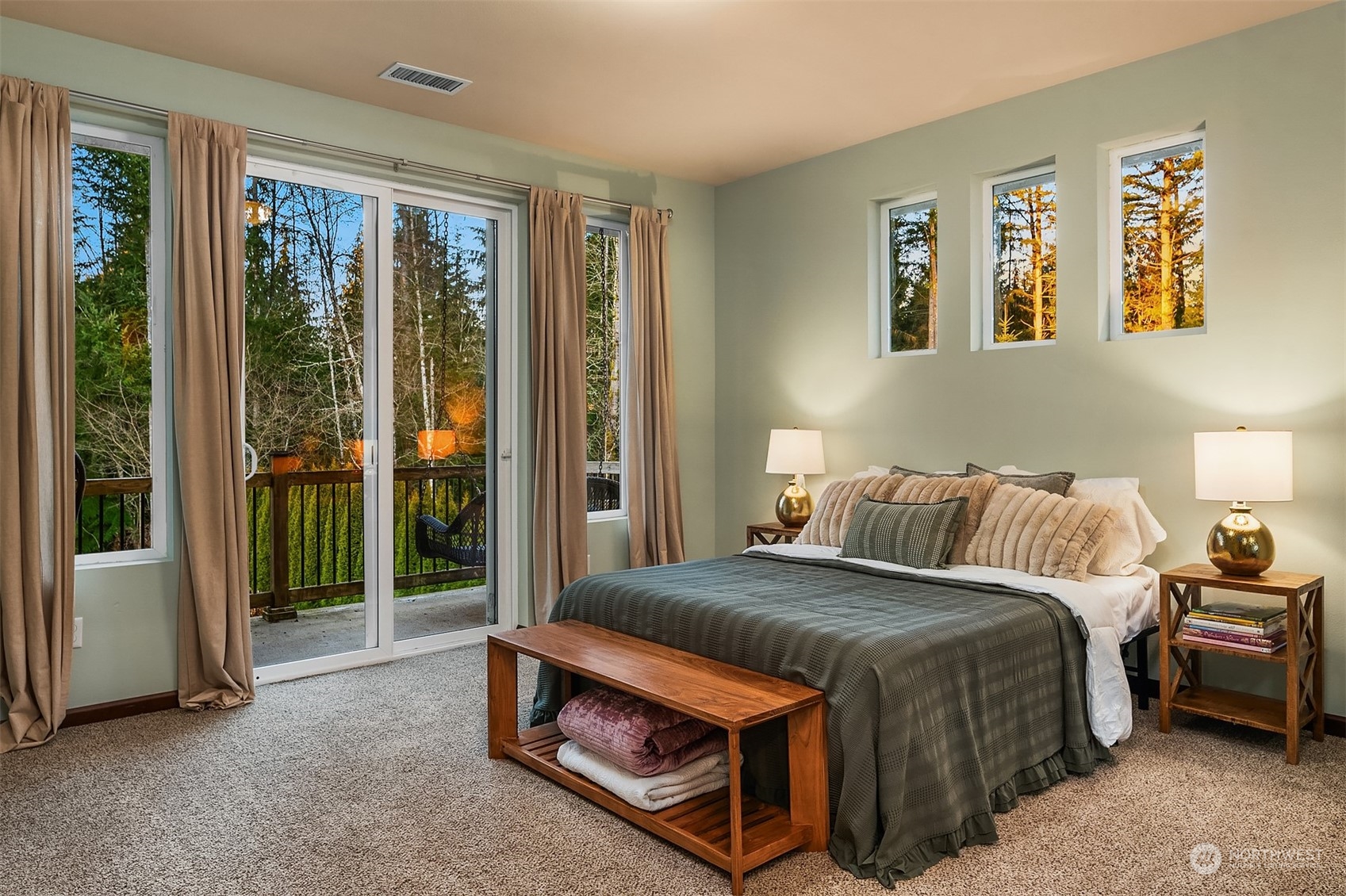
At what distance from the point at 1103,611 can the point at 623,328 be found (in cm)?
312

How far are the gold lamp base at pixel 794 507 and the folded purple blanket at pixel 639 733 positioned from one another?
2189 millimetres

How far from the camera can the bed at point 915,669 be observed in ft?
7.32

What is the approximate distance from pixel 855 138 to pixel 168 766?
13.7ft

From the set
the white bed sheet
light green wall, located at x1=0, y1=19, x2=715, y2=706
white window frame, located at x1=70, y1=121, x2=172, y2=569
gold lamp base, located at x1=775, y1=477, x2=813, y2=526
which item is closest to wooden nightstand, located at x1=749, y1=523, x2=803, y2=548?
gold lamp base, located at x1=775, y1=477, x2=813, y2=526

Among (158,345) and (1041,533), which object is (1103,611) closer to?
(1041,533)

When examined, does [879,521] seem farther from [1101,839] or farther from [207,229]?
[207,229]

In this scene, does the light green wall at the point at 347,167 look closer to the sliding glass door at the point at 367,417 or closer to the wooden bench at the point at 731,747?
the sliding glass door at the point at 367,417

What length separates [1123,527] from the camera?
3.42m

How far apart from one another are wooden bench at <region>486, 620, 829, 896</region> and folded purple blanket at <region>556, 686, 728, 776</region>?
115 millimetres

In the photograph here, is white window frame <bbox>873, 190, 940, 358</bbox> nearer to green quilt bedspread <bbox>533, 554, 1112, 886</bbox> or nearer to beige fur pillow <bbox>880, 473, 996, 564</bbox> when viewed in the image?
beige fur pillow <bbox>880, 473, 996, 564</bbox>

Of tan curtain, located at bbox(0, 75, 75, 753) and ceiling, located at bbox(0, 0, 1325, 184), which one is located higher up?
ceiling, located at bbox(0, 0, 1325, 184)

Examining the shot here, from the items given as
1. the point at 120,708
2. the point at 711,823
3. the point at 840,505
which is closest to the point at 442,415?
the point at 120,708

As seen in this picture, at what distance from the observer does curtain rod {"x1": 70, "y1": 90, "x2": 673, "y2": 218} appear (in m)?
3.45

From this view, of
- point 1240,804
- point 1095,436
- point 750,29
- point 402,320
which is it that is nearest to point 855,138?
point 750,29
